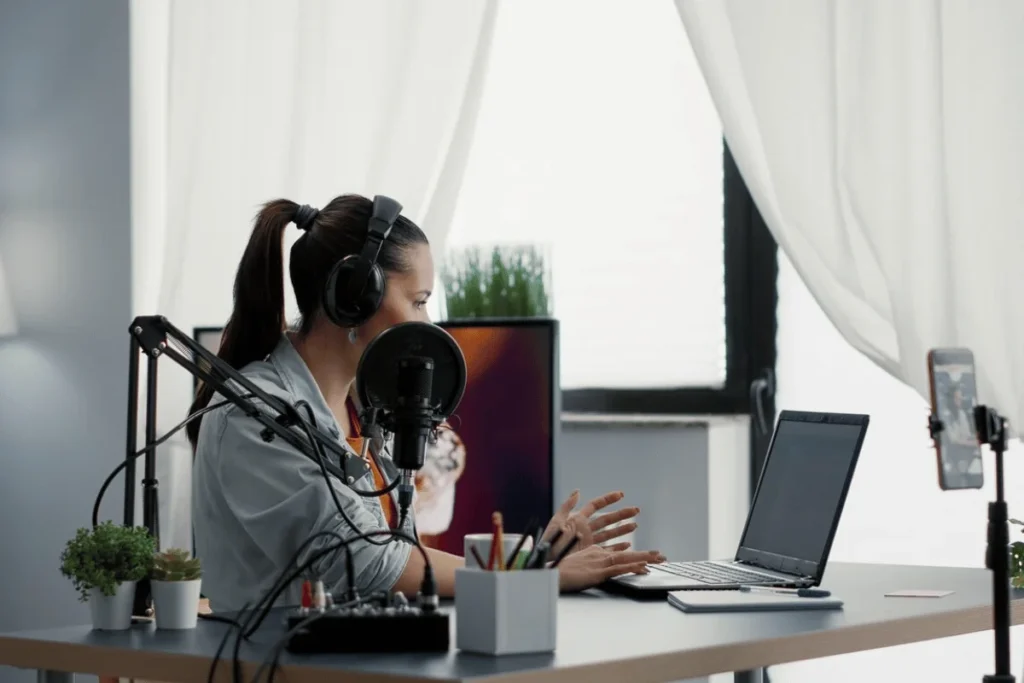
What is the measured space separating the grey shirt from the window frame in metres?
Result: 1.40

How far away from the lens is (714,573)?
1987 mm

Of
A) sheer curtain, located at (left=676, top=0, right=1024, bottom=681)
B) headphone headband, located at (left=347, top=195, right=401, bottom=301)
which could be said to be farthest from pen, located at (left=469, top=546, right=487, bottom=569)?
sheer curtain, located at (left=676, top=0, right=1024, bottom=681)

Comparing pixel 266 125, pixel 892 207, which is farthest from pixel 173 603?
pixel 266 125

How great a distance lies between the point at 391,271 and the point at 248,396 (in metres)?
0.54

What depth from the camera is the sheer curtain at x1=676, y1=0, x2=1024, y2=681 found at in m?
2.68

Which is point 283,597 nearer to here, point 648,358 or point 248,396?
point 248,396

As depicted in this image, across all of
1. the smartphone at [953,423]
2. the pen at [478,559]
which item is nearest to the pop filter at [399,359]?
the pen at [478,559]

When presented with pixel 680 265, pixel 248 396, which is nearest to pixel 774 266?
pixel 680 265

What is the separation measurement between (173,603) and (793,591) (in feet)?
2.63

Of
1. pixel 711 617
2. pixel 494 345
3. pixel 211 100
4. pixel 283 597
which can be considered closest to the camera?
pixel 711 617

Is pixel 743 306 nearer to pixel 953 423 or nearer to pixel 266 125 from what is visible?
pixel 266 125

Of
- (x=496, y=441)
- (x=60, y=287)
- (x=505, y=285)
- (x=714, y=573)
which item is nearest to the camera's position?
(x=714, y=573)

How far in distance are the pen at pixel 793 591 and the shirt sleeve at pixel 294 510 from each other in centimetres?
46

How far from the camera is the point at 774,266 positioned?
10.5 feet
